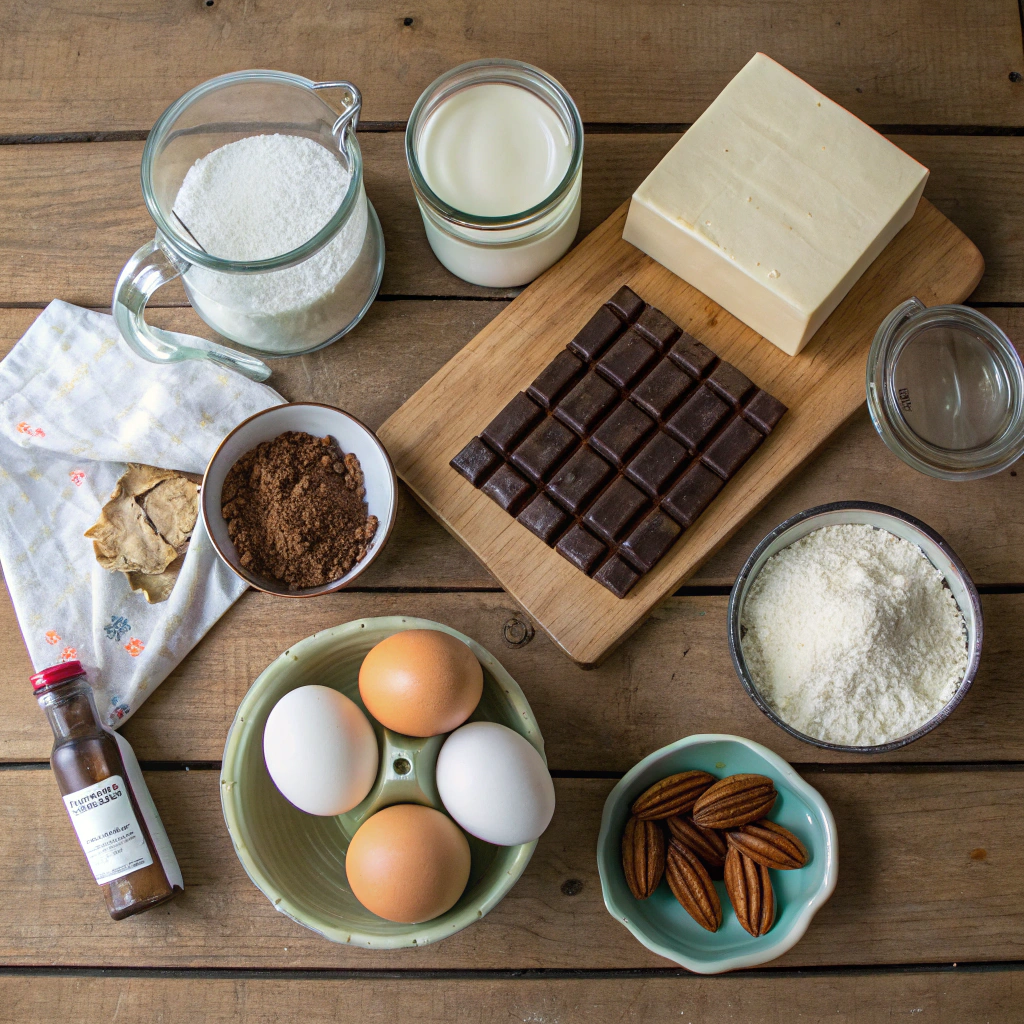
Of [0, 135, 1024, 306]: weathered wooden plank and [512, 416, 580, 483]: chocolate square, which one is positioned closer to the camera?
[512, 416, 580, 483]: chocolate square

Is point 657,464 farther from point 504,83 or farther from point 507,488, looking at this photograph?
point 504,83

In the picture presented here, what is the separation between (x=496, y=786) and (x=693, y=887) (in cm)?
30

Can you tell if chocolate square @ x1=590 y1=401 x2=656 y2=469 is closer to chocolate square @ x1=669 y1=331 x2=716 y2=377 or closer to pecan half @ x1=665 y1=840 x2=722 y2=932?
chocolate square @ x1=669 y1=331 x2=716 y2=377

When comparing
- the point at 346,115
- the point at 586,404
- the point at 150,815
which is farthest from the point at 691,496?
the point at 150,815

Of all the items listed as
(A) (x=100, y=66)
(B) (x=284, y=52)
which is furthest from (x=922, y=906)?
(A) (x=100, y=66)

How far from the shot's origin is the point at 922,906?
3.67 feet

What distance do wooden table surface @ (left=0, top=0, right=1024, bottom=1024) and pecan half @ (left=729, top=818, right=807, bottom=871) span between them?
0.36ft

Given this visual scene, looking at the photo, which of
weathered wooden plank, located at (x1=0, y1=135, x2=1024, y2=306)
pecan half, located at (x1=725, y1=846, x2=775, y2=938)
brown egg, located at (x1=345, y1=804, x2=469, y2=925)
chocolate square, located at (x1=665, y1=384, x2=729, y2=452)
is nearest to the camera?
brown egg, located at (x1=345, y1=804, x2=469, y2=925)

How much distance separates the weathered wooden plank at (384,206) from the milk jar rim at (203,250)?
6.2 inches

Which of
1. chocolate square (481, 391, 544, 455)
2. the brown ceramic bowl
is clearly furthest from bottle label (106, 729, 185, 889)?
chocolate square (481, 391, 544, 455)

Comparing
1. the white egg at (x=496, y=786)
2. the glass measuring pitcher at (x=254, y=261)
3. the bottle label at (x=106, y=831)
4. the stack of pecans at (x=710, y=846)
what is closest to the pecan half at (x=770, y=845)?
the stack of pecans at (x=710, y=846)

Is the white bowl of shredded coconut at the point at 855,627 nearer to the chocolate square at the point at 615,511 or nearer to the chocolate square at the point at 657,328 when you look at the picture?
the chocolate square at the point at 615,511

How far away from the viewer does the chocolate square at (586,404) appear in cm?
115

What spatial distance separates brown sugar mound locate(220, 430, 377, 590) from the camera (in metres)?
1.10
